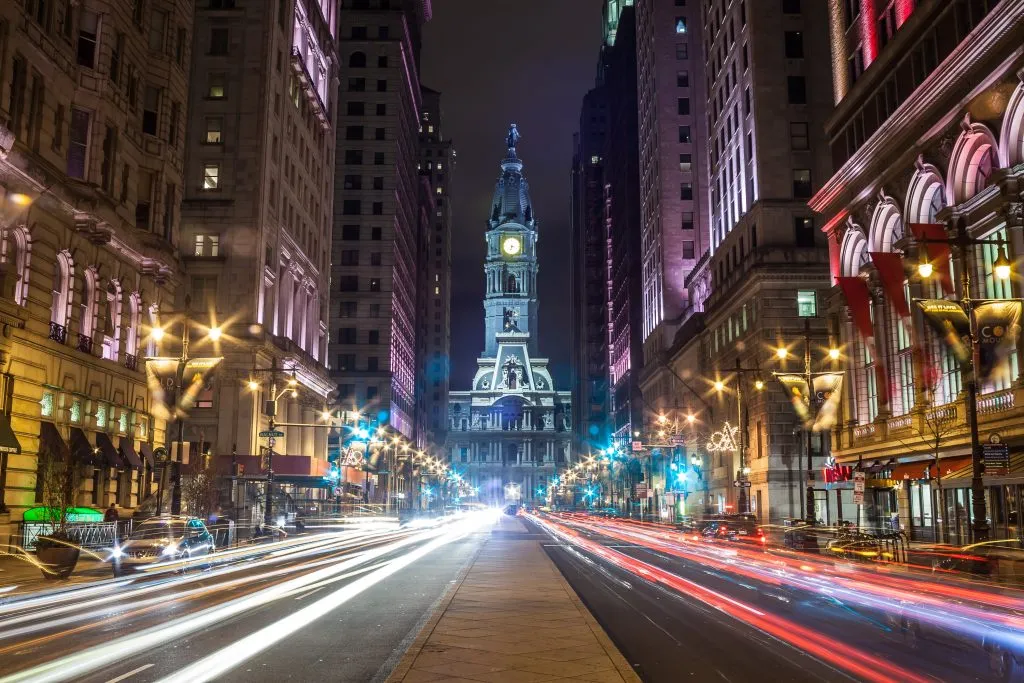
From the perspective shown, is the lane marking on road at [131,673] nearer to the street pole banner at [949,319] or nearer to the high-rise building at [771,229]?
the street pole banner at [949,319]

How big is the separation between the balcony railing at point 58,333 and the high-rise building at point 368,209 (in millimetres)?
82862

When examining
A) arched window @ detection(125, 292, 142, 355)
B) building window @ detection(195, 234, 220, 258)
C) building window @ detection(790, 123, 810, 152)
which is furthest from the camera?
building window @ detection(790, 123, 810, 152)

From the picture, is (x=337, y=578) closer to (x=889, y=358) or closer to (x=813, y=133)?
(x=889, y=358)

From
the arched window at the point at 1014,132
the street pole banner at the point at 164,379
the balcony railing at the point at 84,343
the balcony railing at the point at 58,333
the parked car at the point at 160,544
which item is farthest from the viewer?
the balcony railing at the point at 84,343

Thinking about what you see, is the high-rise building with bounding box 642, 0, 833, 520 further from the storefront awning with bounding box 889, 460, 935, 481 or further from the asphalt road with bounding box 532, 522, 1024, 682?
the asphalt road with bounding box 532, 522, 1024, 682

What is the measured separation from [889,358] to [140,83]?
39.3 meters

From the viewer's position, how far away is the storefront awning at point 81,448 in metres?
38.4

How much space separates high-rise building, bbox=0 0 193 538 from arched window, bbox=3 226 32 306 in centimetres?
5

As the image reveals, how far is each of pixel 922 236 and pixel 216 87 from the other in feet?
162

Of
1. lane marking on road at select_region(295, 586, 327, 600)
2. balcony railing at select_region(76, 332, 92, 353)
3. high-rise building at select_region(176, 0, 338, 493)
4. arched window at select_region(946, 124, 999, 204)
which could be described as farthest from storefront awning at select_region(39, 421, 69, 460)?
arched window at select_region(946, 124, 999, 204)

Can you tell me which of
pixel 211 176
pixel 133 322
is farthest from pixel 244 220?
pixel 133 322

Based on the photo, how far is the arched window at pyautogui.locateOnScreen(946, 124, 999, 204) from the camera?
1582 inches

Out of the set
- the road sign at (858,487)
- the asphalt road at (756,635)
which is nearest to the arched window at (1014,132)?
the road sign at (858,487)

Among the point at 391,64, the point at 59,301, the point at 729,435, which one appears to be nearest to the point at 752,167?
the point at 729,435
